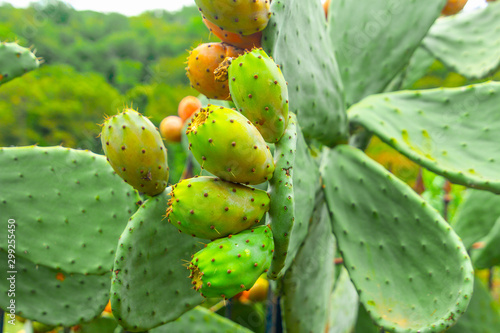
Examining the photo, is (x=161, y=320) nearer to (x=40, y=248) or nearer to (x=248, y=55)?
(x=40, y=248)

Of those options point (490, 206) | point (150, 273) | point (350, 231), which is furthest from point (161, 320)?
point (490, 206)

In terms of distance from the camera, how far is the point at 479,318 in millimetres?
1239

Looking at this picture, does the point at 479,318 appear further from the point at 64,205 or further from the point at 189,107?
the point at 64,205

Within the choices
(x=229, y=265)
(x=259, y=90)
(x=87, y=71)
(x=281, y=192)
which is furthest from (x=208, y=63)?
(x=87, y=71)

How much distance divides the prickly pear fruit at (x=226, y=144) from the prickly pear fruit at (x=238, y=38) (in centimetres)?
27

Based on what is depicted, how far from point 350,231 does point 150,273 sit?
51 centimetres

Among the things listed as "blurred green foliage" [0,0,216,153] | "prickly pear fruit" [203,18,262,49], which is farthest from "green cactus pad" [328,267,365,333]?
"blurred green foliage" [0,0,216,153]

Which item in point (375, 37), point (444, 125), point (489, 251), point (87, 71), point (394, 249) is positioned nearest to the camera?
point (394, 249)

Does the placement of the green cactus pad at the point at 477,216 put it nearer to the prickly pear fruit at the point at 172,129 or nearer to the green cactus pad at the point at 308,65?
the green cactus pad at the point at 308,65

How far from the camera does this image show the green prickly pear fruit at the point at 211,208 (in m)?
0.56

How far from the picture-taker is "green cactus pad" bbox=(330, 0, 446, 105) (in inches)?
47.1

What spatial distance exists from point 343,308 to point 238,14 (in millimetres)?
1129

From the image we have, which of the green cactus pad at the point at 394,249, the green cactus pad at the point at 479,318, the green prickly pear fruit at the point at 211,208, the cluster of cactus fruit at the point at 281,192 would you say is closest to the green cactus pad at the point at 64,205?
the cluster of cactus fruit at the point at 281,192

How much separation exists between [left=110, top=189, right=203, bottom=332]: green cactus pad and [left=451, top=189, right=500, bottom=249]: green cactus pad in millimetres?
1059
